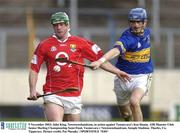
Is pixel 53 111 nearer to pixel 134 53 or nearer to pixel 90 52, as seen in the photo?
pixel 90 52

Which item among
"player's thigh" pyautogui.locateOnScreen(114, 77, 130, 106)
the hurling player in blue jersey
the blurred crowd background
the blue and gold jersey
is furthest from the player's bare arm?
the blurred crowd background

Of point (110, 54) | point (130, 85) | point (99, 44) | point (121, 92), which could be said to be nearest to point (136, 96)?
point (130, 85)

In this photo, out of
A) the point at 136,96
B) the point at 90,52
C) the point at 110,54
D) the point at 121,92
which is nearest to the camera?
the point at 110,54

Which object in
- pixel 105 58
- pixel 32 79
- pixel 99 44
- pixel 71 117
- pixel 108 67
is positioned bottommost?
pixel 99 44

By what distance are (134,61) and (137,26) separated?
573mm

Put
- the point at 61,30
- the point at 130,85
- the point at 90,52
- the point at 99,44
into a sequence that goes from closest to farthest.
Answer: the point at 61,30 < the point at 90,52 < the point at 130,85 < the point at 99,44

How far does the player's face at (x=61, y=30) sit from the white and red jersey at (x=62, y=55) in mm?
76

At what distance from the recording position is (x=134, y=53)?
12227 millimetres

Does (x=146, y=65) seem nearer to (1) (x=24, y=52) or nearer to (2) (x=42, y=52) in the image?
(2) (x=42, y=52)

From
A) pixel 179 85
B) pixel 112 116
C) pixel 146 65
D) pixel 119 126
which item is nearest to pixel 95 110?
pixel 112 116

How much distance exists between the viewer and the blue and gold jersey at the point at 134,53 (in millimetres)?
12000

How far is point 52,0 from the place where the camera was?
25.3 metres

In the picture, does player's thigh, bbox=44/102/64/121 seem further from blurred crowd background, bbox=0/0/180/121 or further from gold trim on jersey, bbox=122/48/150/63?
blurred crowd background, bbox=0/0/180/121

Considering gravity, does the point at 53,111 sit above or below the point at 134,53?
below
